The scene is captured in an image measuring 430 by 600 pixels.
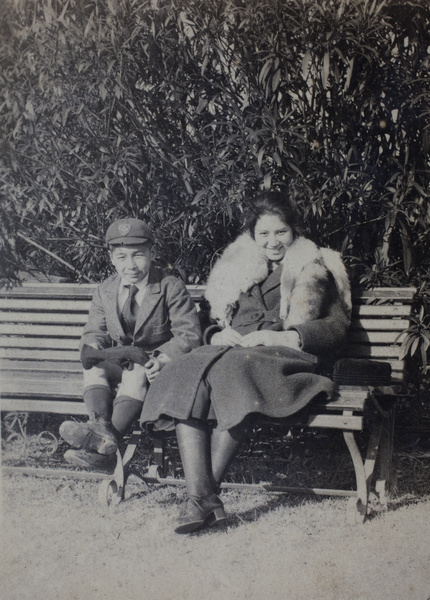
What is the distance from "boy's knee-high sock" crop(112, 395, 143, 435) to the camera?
3.68m

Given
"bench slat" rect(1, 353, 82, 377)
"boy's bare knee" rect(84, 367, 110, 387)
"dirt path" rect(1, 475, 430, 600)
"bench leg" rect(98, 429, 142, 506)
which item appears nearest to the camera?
"dirt path" rect(1, 475, 430, 600)

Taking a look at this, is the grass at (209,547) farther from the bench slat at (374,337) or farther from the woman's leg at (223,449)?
the bench slat at (374,337)

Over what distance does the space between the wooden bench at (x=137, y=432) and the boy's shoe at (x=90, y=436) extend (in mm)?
166

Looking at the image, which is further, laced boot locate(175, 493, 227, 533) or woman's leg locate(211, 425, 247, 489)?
woman's leg locate(211, 425, 247, 489)

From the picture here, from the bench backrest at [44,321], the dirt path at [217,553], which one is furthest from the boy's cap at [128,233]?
the dirt path at [217,553]

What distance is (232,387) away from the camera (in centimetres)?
341

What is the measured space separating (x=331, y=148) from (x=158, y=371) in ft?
5.55

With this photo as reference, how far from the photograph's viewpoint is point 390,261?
4285 mm

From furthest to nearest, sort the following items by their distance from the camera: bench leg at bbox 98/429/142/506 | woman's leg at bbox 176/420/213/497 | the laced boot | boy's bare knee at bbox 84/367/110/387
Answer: boy's bare knee at bbox 84/367/110/387 → bench leg at bbox 98/429/142/506 → woman's leg at bbox 176/420/213/497 → the laced boot

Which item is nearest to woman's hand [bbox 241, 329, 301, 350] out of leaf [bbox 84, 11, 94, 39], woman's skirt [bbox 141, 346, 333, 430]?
woman's skirt [bbox 141, 346, 333, 430]

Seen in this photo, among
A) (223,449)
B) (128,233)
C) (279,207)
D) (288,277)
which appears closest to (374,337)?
(288,277)

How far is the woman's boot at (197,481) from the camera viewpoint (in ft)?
10.7

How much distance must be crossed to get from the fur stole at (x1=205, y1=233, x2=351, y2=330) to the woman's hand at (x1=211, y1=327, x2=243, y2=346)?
0.13 meters

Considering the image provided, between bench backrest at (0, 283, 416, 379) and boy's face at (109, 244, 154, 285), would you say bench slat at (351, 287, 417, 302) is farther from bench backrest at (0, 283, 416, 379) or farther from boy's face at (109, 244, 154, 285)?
boy's face at (109, 244, 154, 285)
